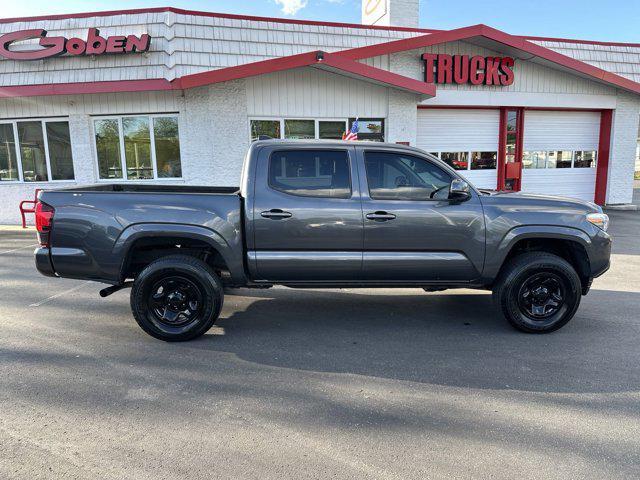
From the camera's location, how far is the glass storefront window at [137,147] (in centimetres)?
1162

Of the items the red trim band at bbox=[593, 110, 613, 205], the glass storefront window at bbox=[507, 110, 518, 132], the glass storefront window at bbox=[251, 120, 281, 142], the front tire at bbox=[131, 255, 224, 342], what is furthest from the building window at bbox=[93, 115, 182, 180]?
the red trim band at bbox=[593, 110, 613, 205]

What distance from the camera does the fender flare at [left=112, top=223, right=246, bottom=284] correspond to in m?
4.20

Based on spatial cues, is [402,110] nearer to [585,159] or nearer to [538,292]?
[585,159]

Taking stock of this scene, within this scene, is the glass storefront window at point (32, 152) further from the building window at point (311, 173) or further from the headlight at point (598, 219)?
the headlight at point (598, 219)

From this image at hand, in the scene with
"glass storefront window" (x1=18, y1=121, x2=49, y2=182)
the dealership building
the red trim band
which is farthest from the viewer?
the red trim band

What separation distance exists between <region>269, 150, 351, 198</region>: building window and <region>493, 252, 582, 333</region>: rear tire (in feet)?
6.10

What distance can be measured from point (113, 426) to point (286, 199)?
7.85ft

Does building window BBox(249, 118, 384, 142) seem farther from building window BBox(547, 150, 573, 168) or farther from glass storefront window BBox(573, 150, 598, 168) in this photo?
glass storefront window BBox(573, 150, 598, 168)

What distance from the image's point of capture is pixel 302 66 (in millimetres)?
10625

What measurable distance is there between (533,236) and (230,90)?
8.94 metres

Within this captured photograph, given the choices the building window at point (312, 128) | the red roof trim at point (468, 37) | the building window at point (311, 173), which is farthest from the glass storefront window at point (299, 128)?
the building window at point (311, 173)

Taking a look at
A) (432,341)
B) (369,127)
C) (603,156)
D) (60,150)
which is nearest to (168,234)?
(432,341)

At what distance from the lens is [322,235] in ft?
14.3

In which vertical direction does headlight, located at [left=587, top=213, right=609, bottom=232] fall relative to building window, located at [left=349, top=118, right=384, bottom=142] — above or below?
below
